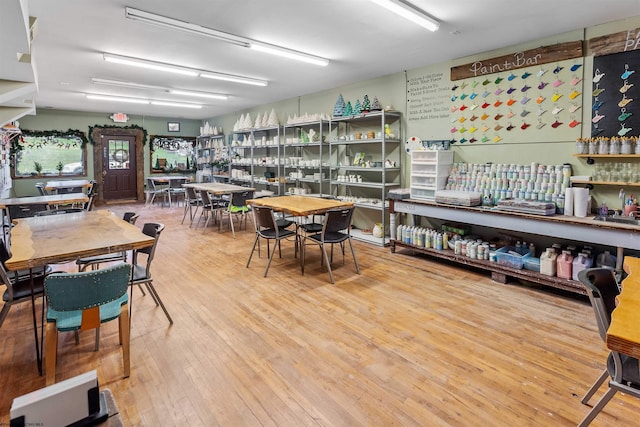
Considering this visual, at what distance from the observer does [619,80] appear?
11.7ft

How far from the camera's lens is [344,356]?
253 centimetres

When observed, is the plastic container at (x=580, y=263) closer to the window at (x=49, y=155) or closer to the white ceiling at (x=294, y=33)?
the white ceiling at (x=294, y=33)

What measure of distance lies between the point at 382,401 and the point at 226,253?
3694 mm

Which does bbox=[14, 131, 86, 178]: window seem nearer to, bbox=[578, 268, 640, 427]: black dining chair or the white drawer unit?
the white drawer unit

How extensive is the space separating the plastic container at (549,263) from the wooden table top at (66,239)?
3.79 m

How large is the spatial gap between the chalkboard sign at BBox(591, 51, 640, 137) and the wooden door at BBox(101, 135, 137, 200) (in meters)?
11.7

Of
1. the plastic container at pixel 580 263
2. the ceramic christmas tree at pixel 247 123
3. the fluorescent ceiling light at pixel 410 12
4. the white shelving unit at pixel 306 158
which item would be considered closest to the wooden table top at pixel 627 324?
the plastic container at pixel 580 263

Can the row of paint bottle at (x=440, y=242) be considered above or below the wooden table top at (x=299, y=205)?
below

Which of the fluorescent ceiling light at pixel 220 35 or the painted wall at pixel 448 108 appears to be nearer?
the fluorescent ceiling light at pixel 220 35

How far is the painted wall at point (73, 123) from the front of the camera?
379 inches

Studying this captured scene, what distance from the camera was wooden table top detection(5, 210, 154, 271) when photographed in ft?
7.25

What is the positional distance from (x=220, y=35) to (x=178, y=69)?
187 centimetres

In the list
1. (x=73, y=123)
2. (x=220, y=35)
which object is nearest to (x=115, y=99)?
(x=73, y=123)

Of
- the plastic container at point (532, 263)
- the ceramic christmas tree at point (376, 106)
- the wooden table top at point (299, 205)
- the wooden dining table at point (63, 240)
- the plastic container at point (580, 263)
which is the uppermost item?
the ceramic christmas tree at point (376, 106)
